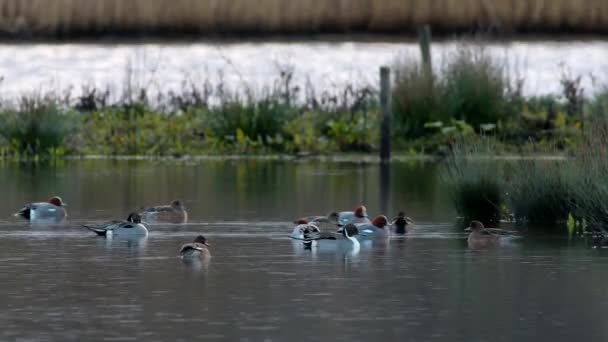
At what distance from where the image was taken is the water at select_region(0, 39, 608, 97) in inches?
1633

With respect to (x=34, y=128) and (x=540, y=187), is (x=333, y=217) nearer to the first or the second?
(x=540, y=187)

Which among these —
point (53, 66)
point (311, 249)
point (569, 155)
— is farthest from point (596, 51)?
point (311, 249)

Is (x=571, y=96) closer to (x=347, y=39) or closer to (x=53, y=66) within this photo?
(x=347, y=39)

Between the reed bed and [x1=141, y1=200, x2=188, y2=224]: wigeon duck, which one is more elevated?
the reed bed

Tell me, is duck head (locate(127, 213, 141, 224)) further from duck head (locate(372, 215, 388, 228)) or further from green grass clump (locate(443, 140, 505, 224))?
green grass clump (locate(443, 140, 505, 224))

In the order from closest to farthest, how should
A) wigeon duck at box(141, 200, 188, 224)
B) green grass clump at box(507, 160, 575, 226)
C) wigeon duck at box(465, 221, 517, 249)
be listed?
wigeon duck at box(465, 221, 517, 249)
green grass clump at box(507, 160, 575, 226)
wigeon duck at box(141, 200, 188, 224)

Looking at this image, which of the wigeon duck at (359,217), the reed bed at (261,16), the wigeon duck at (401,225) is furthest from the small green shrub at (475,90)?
the wigeon duck at (401,225)

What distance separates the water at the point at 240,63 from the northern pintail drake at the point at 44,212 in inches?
730

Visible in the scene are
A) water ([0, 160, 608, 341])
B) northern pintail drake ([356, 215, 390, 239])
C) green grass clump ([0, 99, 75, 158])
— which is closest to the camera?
water ([0, 160, 608, 341])

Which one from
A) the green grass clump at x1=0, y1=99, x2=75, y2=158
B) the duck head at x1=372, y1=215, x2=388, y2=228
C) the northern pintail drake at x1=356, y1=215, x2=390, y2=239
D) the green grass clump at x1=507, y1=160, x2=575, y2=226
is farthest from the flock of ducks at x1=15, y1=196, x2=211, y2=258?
the green grass clump at x1=0, y1=99, x2=75, y2=158

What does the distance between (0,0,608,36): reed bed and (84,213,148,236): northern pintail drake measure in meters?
18.0

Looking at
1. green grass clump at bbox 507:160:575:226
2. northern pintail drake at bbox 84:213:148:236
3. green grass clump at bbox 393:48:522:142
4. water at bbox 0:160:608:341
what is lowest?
water at bbox 0:160:608:341

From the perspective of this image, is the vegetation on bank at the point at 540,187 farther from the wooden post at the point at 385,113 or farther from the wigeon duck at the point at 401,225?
the wooden post at the point at 385,113

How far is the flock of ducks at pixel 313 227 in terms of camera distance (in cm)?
1812
